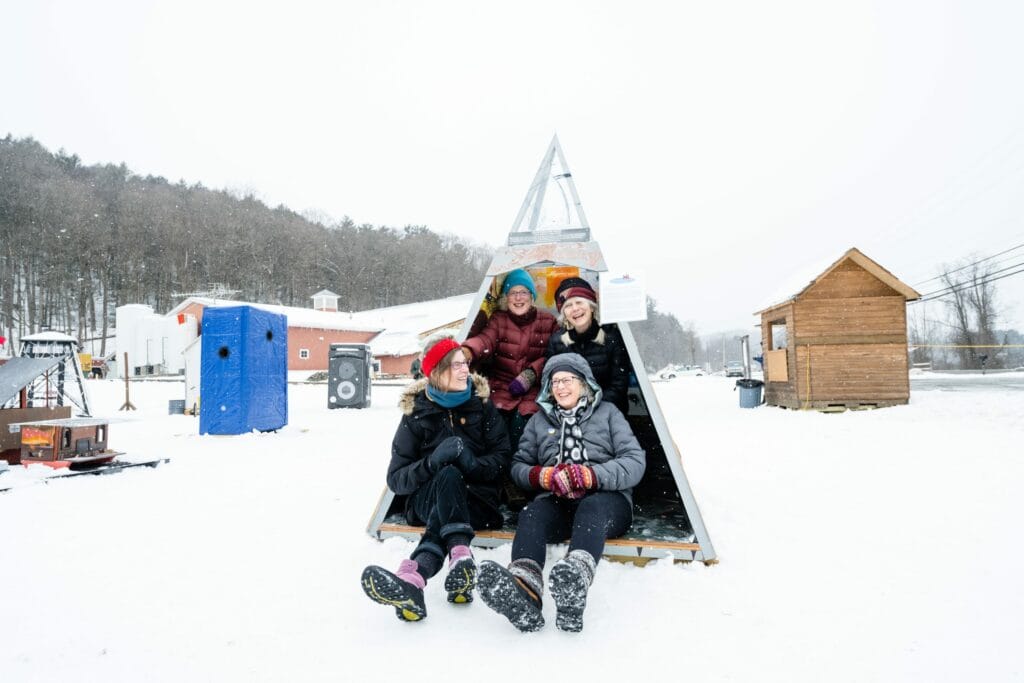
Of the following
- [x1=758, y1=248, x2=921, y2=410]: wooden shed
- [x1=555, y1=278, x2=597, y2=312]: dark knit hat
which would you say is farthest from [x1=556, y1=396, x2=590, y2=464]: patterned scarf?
[x1=758, y1=248, x2=921, y2=410]: wooden shed

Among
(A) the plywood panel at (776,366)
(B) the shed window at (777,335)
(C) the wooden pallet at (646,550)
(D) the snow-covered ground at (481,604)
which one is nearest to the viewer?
(D) the snow-covered ground at (481,604)

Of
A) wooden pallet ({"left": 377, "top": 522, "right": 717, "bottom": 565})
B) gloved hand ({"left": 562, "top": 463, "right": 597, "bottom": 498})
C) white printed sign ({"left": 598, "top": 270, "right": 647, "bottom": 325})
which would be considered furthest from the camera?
white printed sign ({"left": 598, "top": 270, "right": 647, "bottom": 325})

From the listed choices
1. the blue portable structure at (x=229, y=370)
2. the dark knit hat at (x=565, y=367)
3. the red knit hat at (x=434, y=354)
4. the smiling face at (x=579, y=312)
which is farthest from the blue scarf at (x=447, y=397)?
the blue portable structure at (x=229, y=370)

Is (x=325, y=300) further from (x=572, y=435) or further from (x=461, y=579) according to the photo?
(x=461, y=579)

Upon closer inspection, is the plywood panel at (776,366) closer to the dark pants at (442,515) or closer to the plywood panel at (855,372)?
the plywood panel at (855,372)

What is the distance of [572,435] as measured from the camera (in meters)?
2.79

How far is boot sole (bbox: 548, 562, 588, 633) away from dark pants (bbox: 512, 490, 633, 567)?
9.4 inches

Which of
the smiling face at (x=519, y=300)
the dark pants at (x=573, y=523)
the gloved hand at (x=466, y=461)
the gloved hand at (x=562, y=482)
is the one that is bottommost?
the dark pants at (x=573, y=523)

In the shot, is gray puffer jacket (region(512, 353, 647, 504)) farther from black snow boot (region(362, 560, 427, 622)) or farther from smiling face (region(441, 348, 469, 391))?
black snow boot (region(362, 560, 427, 622))

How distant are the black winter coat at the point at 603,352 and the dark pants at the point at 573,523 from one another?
825 millimetres

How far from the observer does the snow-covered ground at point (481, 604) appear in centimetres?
185

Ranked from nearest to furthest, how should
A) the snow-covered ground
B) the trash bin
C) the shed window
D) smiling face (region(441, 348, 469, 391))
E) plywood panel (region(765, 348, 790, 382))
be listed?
1. the snow-covered ground
2. smiling face (region(441, 348, 469, 391))
3. plywood panel (region(765, 348, 790, 382))
4. the shed window
5. the trash bin

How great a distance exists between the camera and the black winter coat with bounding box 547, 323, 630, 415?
10.9ft

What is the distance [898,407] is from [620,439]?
33.6ft
